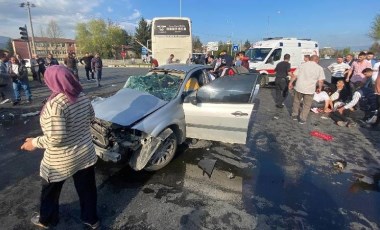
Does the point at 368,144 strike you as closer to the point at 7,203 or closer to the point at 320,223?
the point at 320,223

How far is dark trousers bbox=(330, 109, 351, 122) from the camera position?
24.5ft

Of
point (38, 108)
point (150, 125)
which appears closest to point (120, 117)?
point (150, 125)

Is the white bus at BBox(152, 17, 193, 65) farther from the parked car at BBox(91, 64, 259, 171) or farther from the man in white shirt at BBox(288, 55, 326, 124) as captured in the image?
the parked car at BBox(91, 64, 259, 171)

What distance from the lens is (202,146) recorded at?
5.20 meters

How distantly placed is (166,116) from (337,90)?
7036mm

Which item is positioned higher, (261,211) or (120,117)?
(120,117)

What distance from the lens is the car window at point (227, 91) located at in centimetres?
442

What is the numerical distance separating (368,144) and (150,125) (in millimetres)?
4901

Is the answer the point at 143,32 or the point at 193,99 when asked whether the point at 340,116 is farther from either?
the point at 143,32

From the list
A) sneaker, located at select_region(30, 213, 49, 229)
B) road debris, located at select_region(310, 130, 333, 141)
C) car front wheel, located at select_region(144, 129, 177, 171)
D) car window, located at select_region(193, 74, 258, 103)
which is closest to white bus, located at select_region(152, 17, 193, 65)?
road debris, located at select_region(310, 130, 333, 141)

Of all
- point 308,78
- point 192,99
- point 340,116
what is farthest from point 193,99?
point 340,116

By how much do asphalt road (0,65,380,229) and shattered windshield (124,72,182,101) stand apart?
1181mm

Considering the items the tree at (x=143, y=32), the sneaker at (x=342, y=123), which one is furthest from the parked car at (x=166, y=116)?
the tree at (x=143, y=32)

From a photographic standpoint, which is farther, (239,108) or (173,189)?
(239,108)
